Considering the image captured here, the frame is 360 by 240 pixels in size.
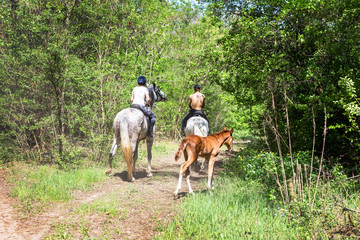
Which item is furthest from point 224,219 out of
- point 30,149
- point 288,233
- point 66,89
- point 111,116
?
point 30,149

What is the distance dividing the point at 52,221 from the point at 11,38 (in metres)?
8.91

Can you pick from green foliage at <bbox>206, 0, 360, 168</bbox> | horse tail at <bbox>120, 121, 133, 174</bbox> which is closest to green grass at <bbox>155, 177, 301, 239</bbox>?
green foliage at <bbox>206, 0, 360, 168</bbox>

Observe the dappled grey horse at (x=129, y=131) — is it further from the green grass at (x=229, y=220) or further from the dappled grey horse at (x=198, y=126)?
the green grass at (x=229, y=220)

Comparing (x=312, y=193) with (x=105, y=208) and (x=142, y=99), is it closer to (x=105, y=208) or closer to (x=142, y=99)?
(x=105, y=208)

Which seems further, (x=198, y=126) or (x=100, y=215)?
(x=198, y=126)

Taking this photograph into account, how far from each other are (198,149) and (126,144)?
7.48 feet

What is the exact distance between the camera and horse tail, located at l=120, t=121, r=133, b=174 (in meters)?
8.17

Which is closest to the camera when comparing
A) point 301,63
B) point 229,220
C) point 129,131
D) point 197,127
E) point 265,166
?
point 229,220

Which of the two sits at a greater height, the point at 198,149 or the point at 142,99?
the point at 142,99

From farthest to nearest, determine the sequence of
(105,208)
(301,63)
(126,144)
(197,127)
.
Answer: (197,127) → (301,63) → (126,144) → (105,208)

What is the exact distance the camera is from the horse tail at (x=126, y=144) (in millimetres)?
8172

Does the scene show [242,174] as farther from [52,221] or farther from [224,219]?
[52,221]

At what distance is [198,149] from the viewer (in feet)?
23.8

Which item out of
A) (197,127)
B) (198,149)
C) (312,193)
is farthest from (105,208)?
(197,127)
